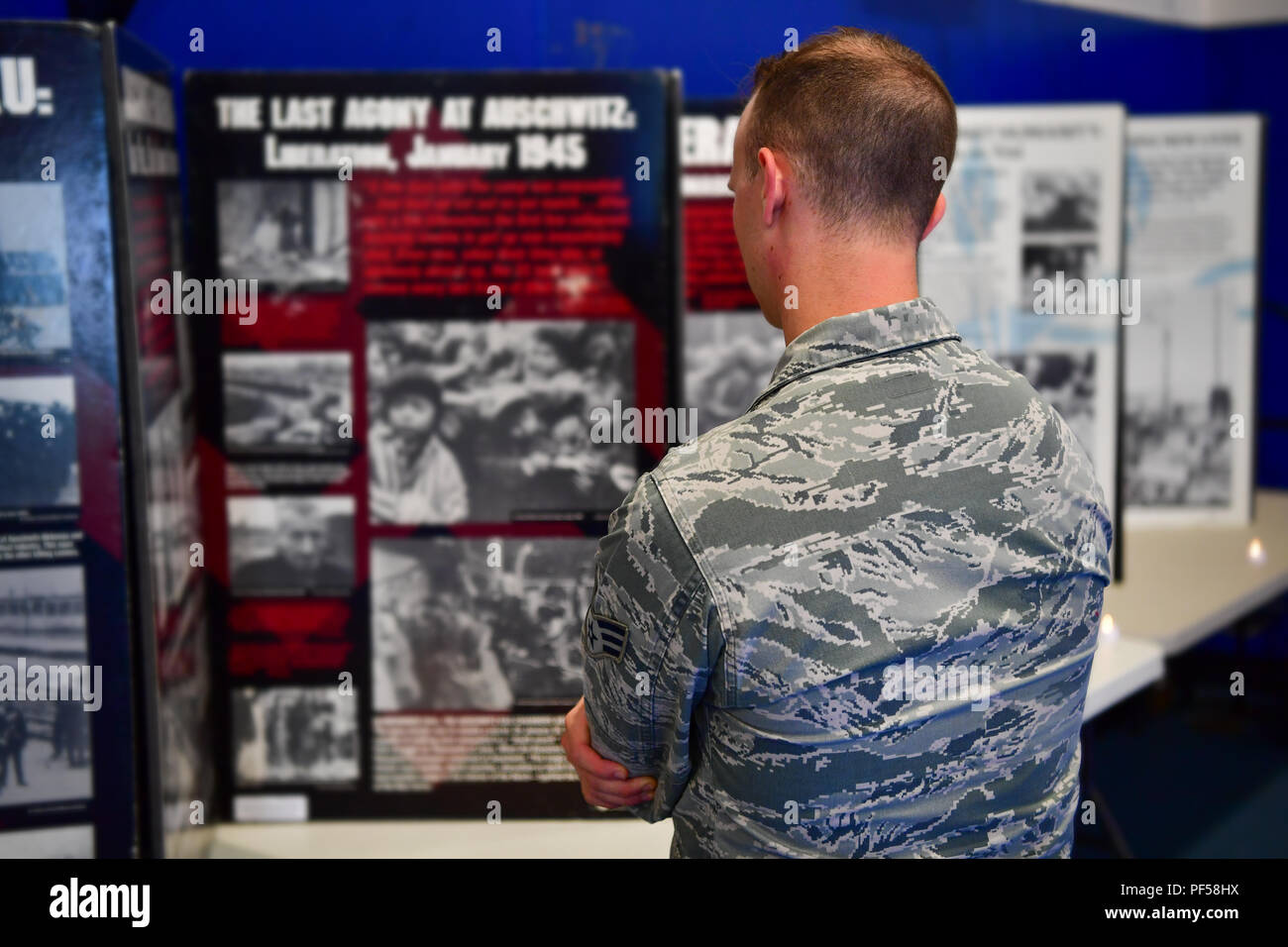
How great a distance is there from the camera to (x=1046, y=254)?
2150mm

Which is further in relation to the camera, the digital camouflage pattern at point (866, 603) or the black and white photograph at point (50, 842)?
the black and white photograph at point (50, 842)

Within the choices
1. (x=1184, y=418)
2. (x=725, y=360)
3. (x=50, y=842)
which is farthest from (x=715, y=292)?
(x=1184, y=418)

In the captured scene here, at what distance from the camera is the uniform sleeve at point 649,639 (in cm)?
85

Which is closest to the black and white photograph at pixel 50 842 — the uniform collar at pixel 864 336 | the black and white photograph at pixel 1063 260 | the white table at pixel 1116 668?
the white table at pixel 1116 668

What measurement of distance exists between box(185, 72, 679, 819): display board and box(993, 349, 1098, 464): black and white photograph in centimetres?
94

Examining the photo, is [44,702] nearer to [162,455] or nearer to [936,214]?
[162,455]

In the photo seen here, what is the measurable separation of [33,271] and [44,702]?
480mm

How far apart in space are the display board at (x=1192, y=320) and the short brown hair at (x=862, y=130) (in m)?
1.88

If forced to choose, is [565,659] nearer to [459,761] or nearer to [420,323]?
[459,761]

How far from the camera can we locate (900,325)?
0.93 metres

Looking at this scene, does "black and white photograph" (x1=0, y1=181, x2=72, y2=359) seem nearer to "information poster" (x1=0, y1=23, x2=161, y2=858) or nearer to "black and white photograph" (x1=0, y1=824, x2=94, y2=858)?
"information poster" (x1=0, y1=23, x2=161, y2=858)

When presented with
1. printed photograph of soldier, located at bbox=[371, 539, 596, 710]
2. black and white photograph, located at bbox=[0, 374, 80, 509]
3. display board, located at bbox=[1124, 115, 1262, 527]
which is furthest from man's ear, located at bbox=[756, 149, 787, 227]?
display board, located at bbox=[1124, 115, 1262, 527]

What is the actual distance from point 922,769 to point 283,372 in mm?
1017

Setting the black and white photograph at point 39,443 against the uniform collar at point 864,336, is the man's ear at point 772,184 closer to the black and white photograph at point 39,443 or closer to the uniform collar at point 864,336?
the uniform collar at point 864,336
